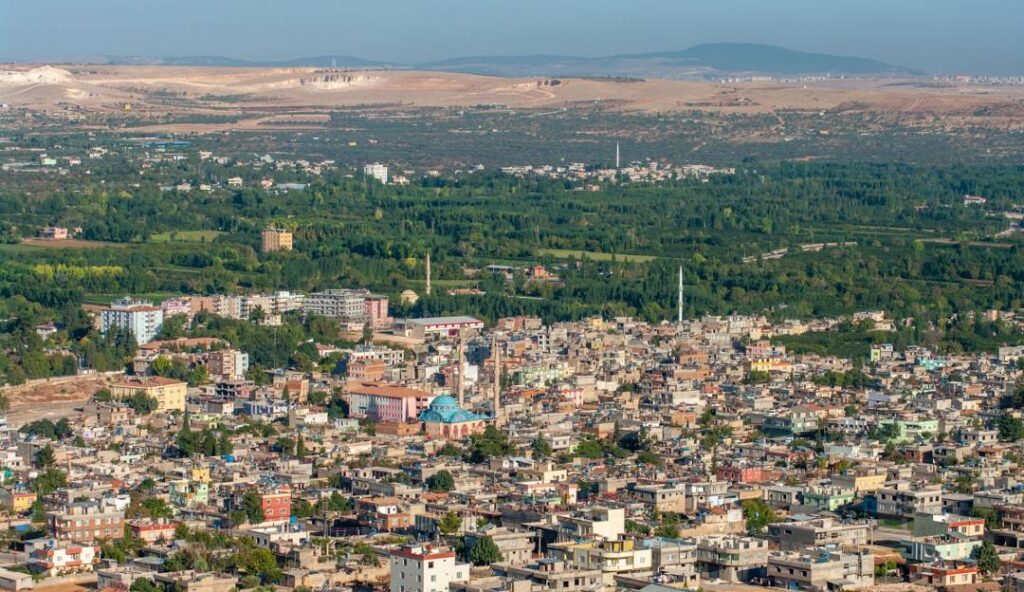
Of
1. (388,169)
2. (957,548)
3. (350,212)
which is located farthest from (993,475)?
(388,169)

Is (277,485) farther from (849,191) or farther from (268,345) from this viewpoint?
(849,191)

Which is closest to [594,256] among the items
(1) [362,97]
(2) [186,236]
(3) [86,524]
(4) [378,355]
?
(2) [186,236]

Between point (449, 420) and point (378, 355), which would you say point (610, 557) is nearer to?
point (449, 420)

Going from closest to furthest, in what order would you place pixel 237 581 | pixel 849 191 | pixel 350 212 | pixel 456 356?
pixel 237 581
pixel 456 356
pixel 350 212
pixel 849 191

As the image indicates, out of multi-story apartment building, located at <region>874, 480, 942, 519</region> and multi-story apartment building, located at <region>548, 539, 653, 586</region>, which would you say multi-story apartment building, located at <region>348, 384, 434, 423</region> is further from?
multi-story apartment building, located at <region>548, 539, 653, 586</region>

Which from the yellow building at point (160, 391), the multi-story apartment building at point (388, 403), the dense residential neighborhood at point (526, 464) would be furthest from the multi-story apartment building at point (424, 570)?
the yellow building at point (160, 391)

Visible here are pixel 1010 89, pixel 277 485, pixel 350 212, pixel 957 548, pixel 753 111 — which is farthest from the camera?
pixel 1010 89
